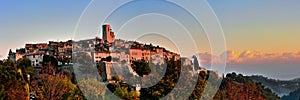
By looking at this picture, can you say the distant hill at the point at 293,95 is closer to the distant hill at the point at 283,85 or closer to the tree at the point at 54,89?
the distant hill at the point at 283,85

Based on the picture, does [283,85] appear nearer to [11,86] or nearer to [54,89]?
[54,89]

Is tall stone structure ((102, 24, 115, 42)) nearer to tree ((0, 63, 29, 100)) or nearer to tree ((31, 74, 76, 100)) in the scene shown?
tree ((31, 74, 76, 100))

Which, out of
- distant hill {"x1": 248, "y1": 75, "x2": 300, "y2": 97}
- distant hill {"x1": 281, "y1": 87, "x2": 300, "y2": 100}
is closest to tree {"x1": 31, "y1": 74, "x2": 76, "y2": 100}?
distant hill {"x1": 281, "y1": 87, "x2": 300, "y2": 100}

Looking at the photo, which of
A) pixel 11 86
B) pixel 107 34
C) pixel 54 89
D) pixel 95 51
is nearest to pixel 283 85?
pixel 107 34

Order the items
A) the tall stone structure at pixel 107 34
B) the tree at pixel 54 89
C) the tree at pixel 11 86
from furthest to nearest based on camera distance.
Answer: the tall stone structure at pixel 107 34 → the tree at pixel 54 89 → the tree at pixel 11 86

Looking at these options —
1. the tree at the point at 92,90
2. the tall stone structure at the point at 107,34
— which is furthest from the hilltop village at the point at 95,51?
the tree at the point at 92,90

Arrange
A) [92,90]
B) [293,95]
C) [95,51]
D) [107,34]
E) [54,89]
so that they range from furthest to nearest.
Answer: [293,95]
[107,34]
[95,51]
[54,89]
[92,90]

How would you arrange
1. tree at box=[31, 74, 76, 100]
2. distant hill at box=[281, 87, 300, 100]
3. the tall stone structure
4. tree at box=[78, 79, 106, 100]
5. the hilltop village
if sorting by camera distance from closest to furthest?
tree at box=[78, 79, 106, 100] < tree at box=[31, 74, 76, 100] < the hilltop village < the tall stone structure < distant hill at box=[281, 87, 300, 100]

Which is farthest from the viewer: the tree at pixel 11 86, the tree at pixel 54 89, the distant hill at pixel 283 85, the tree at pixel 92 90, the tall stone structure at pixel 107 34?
the distant hill at pixel 283 85

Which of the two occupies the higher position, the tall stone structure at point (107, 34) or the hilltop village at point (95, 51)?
the tall stone structure at point (107, 34)

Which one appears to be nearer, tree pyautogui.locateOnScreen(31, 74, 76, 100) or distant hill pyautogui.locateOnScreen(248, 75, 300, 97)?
tree pyautogui.locateOnScreen(31, 74, 76, 100)

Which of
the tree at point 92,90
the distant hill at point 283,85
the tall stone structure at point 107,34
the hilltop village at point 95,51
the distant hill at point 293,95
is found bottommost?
the distant hill at point 293,95

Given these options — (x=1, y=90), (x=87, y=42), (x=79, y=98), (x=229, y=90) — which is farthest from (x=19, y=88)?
(x=87, y=42)

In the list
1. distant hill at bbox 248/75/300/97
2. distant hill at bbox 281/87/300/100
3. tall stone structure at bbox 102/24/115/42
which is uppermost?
tall stone structure at bbox 102/24/115/42
